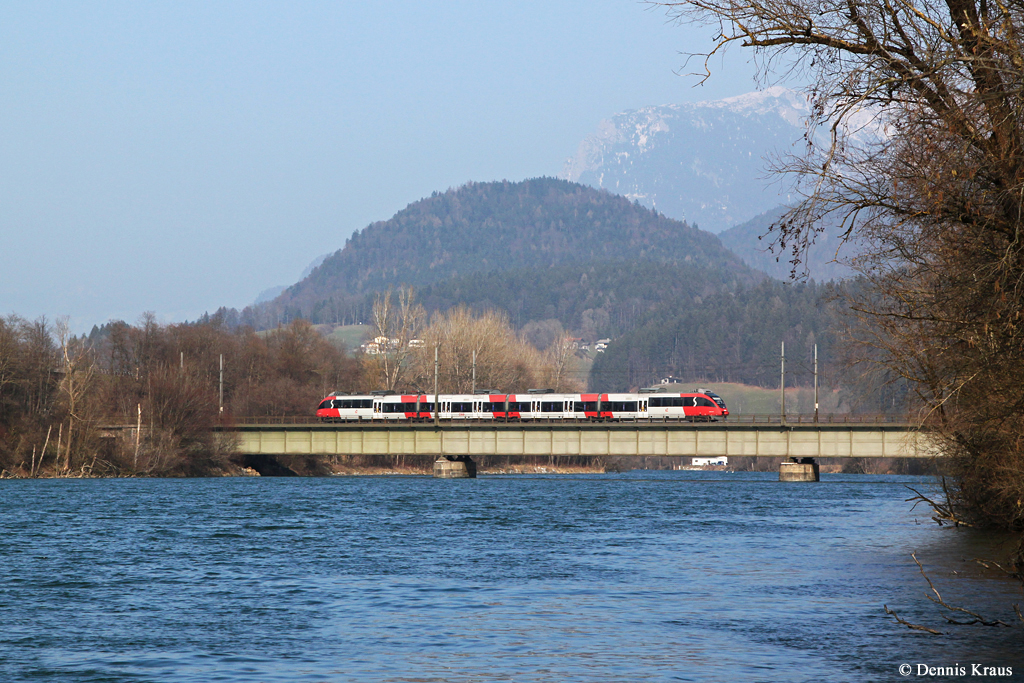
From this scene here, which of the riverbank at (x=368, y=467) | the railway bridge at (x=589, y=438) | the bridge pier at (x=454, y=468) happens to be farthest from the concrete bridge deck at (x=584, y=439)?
the riverbank at (x=368, y=467)

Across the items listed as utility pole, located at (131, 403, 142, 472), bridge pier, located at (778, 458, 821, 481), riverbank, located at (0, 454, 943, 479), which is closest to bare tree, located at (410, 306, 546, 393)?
riverbank, located at (0, 454, 943, 479)

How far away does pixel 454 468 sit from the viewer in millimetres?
112125

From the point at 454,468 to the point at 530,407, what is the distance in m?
10.1

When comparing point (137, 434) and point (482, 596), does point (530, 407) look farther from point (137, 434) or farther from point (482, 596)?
point (482, 596)

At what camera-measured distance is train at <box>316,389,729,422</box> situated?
110 meters

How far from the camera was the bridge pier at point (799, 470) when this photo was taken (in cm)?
10831

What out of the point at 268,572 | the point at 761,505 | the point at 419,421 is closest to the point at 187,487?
the point at 419,421

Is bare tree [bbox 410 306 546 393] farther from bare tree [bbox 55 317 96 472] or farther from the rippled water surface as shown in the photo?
the rippled water surface

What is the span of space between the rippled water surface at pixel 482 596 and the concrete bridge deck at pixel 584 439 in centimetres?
3799

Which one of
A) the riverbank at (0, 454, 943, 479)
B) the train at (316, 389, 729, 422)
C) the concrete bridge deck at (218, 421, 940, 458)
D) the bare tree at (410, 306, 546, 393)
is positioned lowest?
the riverbank at (0, 454, 943, 479)

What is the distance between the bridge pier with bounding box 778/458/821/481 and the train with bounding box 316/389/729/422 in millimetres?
8406

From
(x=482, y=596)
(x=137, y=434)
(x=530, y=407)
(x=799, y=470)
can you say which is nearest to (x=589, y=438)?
(x=530, y=407)

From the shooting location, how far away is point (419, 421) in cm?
11519

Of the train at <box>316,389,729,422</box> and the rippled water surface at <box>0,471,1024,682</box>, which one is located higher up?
the train at <box>316,389,729,422</box>
